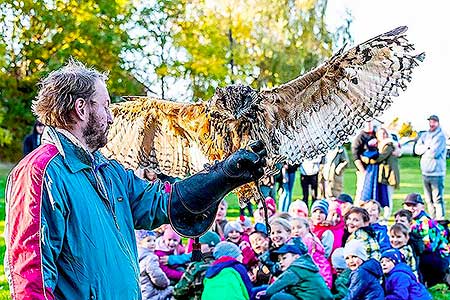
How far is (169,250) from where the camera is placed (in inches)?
273

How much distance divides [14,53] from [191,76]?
710 cm

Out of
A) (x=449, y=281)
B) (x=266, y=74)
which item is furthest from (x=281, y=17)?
(x=449, y=281)

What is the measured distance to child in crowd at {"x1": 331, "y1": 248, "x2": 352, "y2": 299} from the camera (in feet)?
20.5

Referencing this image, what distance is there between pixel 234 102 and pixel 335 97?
0.94 m

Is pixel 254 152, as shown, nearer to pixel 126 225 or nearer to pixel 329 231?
pixel 126 225

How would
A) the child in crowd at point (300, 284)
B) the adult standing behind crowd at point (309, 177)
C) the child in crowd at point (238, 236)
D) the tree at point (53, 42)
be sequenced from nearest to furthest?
1. the child in crowd at point (300, 284)
2. the child in crowd at point (238, 236)
3. the adult standing behind crowd at point (309, 177)
4. the tree at point (53, 42)

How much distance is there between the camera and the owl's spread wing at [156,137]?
5.80 m

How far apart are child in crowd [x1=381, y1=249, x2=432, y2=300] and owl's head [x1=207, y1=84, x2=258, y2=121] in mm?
2001

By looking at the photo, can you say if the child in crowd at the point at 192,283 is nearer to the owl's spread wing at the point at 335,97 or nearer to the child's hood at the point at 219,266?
the child's hood at the point at 219,266

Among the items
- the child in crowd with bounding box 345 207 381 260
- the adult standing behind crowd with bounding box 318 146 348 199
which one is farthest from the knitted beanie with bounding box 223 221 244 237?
the adult standing behind crowd with bounding box 318 146 348 199

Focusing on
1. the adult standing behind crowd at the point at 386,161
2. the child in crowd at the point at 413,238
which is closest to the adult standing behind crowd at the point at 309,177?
the adult standing behind crowd at the point at 386,161

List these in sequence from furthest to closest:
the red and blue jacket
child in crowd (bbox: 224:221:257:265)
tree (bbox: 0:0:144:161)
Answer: tree (bbox: 0:0:144:161) → child in crowd (bbox: 224:221:257:265) → the red and blue jacket

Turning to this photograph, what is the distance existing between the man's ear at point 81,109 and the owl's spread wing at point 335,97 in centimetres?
243

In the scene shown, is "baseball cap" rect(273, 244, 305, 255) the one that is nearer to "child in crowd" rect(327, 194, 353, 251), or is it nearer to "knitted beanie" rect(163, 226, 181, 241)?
"knitted beanie" rect(163, 226, 181, 241)
